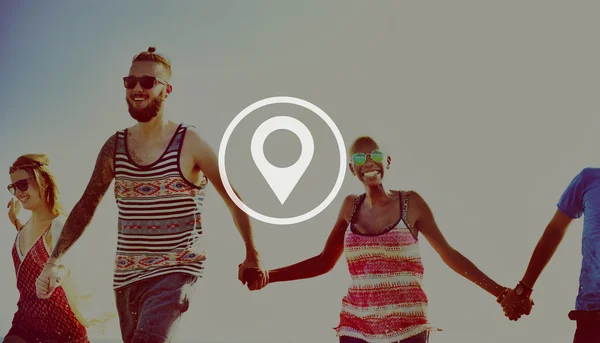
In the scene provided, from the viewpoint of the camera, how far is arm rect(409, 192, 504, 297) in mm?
4305

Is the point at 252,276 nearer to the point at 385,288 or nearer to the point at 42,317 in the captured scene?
the point at 385,288

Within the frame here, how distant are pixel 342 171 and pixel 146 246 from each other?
195 cm

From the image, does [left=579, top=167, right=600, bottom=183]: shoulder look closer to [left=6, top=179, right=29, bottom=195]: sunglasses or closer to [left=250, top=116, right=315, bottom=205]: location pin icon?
[left=250, top=116, right=315, bottom=205]: location pin icon

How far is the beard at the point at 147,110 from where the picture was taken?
459 centimetres

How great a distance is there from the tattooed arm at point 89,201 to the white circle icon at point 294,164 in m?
1.14

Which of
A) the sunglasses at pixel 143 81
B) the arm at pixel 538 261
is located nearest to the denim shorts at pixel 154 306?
the sunglasses at pixel 143 81

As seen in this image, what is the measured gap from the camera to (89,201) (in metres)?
4.59

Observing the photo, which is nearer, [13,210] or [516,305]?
[516,305]

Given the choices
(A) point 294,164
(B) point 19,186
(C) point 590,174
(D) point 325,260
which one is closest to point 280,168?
(A) point 294,164

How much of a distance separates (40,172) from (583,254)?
440 cm

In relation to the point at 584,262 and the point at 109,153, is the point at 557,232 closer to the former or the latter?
the point at 584,262

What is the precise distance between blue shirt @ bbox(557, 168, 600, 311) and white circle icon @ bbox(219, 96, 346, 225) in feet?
6.10

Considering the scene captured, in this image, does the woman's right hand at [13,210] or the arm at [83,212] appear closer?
the arm at [83,212]

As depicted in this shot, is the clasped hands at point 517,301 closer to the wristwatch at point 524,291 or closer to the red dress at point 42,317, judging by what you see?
the wristwatch at point 524,291
